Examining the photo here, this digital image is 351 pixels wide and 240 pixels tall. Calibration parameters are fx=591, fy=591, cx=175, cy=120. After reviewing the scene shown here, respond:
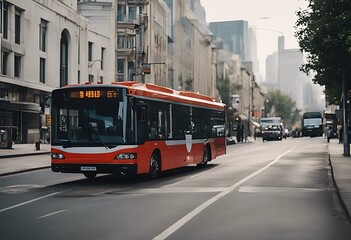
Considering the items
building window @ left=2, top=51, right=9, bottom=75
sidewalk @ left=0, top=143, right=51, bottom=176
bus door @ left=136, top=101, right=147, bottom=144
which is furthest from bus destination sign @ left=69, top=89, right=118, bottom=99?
building window @ left=2, top=51, right=9, bottom=75

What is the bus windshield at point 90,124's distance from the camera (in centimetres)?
1528

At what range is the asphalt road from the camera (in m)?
8.16

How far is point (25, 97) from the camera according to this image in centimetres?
4903

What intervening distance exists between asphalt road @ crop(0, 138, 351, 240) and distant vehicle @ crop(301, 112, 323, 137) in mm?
68984

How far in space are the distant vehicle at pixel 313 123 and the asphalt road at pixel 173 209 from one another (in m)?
69.0

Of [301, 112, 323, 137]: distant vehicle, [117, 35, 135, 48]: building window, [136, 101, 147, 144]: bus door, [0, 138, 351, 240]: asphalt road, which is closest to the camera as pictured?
[0, 138, 351, 240]: asphalt road

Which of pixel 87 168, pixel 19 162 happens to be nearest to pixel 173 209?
pixel 87 168

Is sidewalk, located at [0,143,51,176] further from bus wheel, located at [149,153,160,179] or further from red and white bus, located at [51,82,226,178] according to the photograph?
bus wheel, located at [149,153,160,179]

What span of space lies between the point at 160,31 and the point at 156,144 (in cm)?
6639

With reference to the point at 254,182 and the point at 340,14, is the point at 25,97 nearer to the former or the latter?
the point at 340,14

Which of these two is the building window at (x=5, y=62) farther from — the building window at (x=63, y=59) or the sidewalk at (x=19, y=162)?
the building window at (x=63, y=59)

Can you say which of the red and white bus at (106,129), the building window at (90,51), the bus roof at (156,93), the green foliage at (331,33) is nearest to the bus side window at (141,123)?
the red and white bus at (106,129)

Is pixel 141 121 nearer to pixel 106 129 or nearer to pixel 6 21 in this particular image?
pixel 106 129

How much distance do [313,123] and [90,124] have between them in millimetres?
73230
